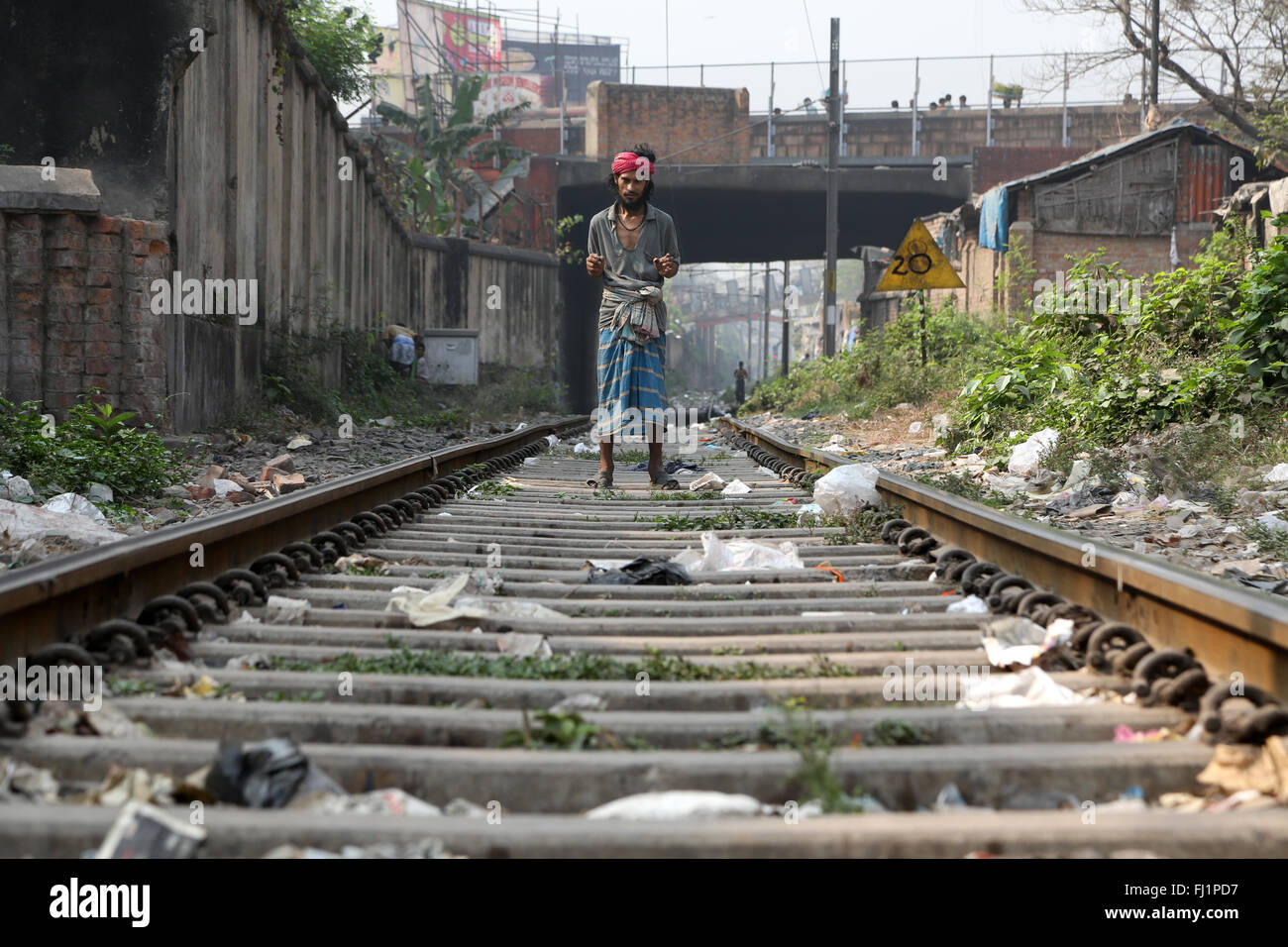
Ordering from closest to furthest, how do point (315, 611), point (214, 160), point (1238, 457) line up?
point (315, 611), point (1238, 457), point (214, 160)

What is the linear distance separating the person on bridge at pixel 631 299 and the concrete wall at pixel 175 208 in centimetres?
320

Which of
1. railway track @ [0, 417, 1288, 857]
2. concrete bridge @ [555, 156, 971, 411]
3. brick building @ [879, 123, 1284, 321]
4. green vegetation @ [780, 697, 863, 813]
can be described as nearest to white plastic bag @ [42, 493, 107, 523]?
railway track @ [0, 417, 1288, 857]

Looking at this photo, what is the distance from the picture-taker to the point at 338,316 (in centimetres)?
1550

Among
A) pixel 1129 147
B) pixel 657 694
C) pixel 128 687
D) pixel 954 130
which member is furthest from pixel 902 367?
pixel 954 130

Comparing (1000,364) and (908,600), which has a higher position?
(1000,364)

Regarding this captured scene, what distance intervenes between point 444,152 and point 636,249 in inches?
856

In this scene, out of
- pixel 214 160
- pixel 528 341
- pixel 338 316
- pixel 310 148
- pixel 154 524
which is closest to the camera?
pixel 154 524

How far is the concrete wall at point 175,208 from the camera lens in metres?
7.96

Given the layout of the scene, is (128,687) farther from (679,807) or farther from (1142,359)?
(1142,359)

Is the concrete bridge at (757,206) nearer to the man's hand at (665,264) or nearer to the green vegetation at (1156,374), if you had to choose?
the green vegetation at (1156,374)

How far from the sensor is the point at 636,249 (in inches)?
285
